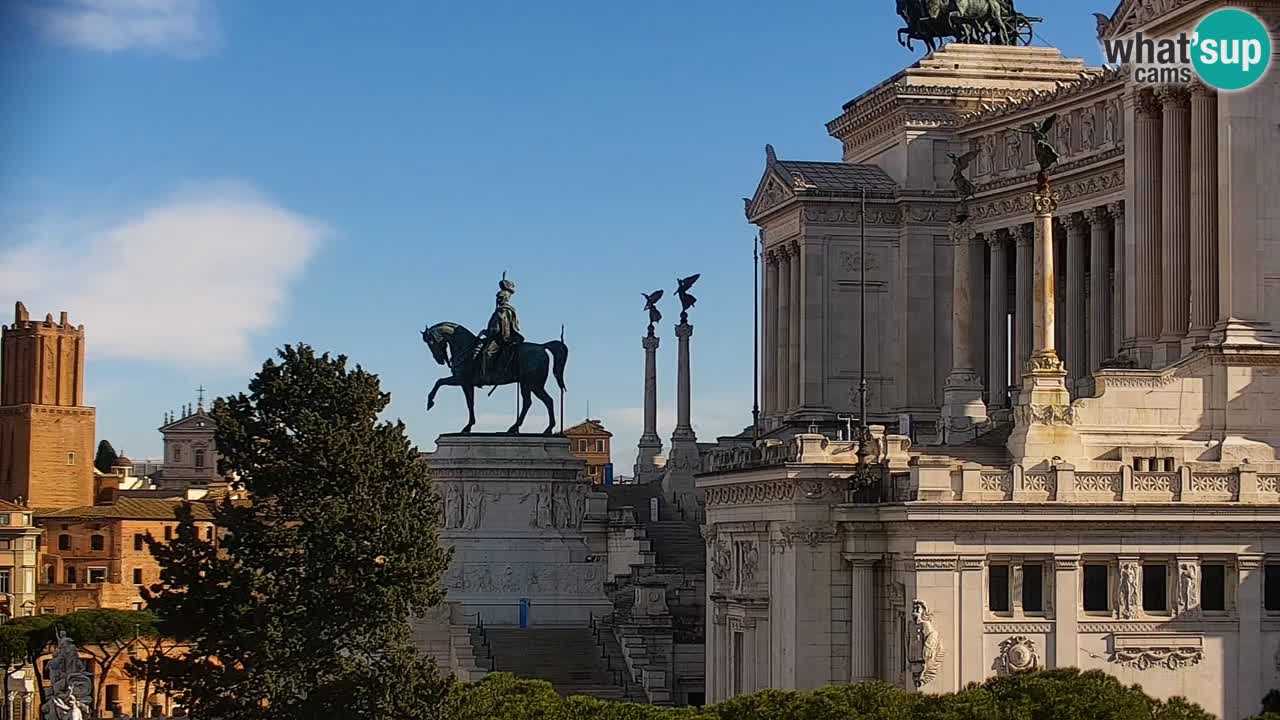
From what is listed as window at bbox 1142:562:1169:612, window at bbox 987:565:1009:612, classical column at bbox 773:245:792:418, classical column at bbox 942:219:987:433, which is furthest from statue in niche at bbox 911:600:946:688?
classical column at bbox 773:245:792:418

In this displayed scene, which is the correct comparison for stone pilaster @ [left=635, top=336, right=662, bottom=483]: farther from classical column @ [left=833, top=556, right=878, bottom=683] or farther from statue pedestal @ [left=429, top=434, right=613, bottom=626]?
classical column @ [left=833, top=556, right=878, bottom=683]

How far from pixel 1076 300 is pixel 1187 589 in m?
28.1

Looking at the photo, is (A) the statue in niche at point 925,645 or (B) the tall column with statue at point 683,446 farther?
(B) the tall column with statue at point 683,446

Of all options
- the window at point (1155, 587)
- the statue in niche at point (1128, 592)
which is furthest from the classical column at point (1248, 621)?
the statue in niche at point (1128, 592)

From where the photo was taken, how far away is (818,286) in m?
97.2

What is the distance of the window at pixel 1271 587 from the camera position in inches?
2521

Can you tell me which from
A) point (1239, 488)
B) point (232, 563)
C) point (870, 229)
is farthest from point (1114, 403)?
point (870, 229)

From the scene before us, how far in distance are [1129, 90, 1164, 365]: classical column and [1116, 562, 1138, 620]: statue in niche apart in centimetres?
1283

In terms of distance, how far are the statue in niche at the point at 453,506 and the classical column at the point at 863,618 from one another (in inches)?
1462

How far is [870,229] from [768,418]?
8.53 metres

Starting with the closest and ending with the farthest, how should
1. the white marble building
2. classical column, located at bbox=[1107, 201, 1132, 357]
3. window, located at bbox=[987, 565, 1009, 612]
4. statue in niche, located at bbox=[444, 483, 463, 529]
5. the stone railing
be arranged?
the stone railing, the white marble building, window, located at bbox=[987, 565, 1009, 612], classical column, located at bbox=[1107, 201, 1132, 357], statue in niche, located at bbox=[444, 483, 463, 529]

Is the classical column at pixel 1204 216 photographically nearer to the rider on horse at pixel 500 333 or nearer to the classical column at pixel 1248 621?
the classical column at pixel 1248 621

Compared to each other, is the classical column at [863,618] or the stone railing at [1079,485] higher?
the stone railing at [1079,485]

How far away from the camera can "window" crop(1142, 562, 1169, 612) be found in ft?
209
